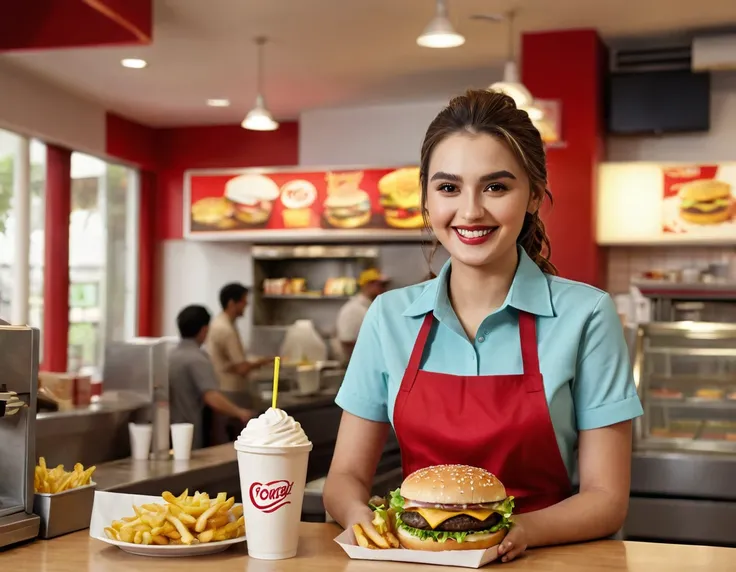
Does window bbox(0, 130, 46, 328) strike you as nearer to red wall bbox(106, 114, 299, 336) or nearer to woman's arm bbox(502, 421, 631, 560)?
red wall bbox(106, 114, 299, 336)

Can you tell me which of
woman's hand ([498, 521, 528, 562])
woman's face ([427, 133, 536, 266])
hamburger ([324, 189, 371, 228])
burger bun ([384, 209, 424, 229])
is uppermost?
hamburger ([324, 189, 371, 228])

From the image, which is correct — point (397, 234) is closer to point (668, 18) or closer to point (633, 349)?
point (668, 18)

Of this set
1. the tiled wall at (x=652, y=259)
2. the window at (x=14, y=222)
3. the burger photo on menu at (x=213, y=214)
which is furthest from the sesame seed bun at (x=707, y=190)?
the window at (x=14, y=222)

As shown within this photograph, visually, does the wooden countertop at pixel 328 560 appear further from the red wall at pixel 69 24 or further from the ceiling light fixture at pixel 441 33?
the ceiling light fixture at pixel 441 33

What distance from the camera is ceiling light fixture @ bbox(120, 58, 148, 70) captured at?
23.6 ft

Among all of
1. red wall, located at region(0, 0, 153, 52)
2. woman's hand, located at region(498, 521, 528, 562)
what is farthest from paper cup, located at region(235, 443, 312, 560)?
red wall, located at region(0, 0, 153, 52)

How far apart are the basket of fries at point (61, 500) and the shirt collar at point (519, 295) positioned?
0.68m

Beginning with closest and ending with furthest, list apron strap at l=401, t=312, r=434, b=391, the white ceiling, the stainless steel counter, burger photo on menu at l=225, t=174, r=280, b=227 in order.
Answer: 1. apron strap at l=401, t=312, r=434, b=391
2. the stainless steel counter
3. the white ceiling
4. burger photo on menu at l=225, t=174, r=280, b=227

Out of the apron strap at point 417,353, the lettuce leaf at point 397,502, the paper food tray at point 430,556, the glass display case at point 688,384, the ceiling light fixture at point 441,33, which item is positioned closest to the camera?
the paper food tray at point 430,556

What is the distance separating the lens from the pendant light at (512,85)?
17.5ft

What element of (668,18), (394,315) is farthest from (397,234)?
(394,315)

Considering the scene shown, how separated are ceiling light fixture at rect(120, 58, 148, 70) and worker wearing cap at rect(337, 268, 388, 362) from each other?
234 cm

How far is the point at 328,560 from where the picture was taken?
4.94 ft

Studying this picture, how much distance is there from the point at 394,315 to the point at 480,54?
5.44 metres
